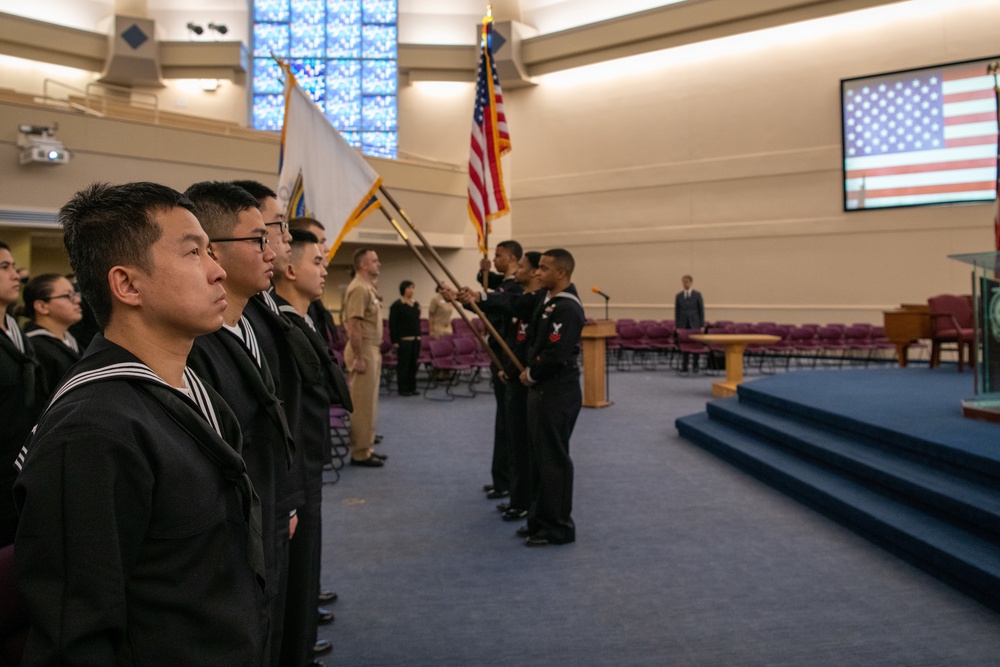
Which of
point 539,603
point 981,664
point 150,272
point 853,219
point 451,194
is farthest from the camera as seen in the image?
point 451,194

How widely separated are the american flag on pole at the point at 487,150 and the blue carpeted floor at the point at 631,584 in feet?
8.04

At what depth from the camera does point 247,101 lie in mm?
19797

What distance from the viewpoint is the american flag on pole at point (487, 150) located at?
22.7ft

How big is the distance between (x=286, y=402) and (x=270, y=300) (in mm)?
338

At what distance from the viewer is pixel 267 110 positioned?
20.0m

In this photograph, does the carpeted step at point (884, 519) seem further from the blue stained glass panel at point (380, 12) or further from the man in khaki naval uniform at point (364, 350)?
the blue stained glass panel at point (380, 12)

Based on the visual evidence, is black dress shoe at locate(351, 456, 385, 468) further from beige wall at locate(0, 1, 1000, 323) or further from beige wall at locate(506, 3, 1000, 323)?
beige wall at locate(506, 3, 1000, 323)

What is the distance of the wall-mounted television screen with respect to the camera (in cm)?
1341

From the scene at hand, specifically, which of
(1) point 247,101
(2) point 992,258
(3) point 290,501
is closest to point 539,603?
(3) point 290,501

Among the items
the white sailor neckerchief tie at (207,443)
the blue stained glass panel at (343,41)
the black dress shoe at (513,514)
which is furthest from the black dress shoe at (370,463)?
the blue stained glass panel at (343,41)

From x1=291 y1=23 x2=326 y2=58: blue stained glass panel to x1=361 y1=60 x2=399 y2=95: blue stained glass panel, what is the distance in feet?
4.07

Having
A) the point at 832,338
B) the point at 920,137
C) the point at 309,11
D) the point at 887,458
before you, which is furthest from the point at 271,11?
the point at 887,458

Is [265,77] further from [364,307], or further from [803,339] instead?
[364,307]

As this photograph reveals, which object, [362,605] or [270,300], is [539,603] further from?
[270,300]
